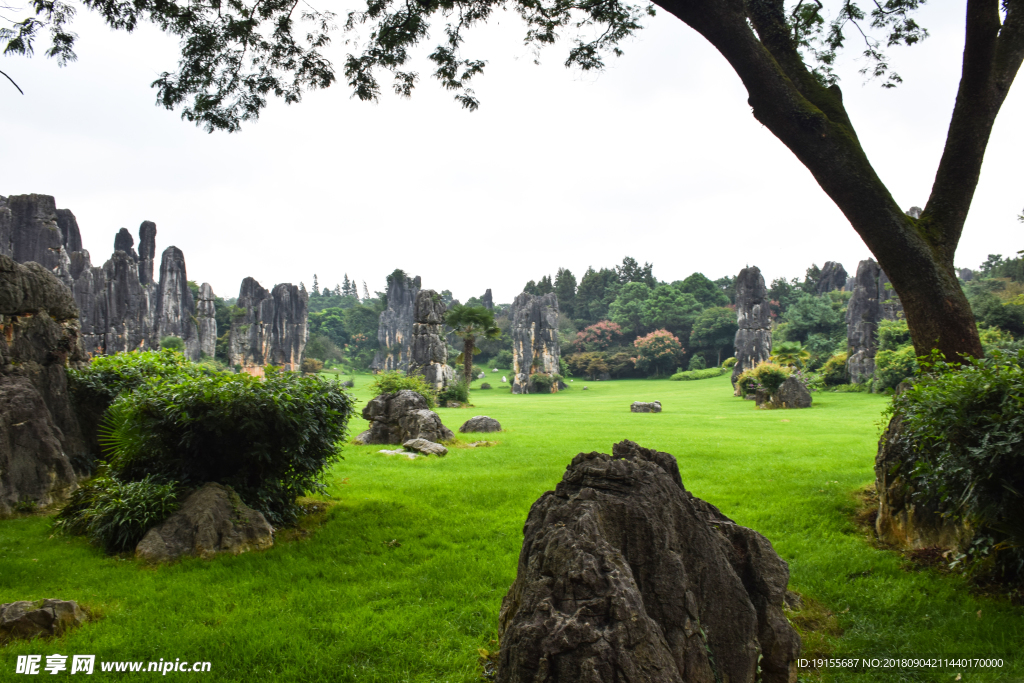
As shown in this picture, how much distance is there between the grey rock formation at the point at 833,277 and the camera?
6316 cm

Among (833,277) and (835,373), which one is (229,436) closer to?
(835,373)

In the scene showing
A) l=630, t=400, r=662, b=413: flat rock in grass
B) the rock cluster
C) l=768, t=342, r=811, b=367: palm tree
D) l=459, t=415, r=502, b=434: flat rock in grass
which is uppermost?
the rock cluster

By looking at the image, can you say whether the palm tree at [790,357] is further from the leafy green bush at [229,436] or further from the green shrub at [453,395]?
the leafy green bush at [229,436]

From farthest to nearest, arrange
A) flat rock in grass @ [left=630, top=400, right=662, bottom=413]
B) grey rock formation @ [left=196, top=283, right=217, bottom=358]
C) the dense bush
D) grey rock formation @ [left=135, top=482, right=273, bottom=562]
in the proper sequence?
grey rock formation @ [left=196, top=283, right=217, bottom=358], flat rock in grass @ [left=630, top=400, right=662, bottom=413], grey rock formation @ [left=135, top=482, right=273, bottom=562], the dense bush

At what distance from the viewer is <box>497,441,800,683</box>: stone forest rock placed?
2.47 m

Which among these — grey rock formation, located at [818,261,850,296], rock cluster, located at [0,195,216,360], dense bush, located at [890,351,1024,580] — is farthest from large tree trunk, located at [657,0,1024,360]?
grey rock formation, located at [818,261,850,296]

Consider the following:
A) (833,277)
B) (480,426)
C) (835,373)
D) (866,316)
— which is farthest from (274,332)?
(833,277)

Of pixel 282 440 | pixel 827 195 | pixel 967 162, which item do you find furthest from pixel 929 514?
pixel 282 440

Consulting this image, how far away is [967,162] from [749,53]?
9.13 ft

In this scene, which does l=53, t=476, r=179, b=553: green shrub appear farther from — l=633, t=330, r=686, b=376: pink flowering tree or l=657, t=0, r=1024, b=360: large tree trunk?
l=633, t=330, r=686, b=376: pink flowering tree

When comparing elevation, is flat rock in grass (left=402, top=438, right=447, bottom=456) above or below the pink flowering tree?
below

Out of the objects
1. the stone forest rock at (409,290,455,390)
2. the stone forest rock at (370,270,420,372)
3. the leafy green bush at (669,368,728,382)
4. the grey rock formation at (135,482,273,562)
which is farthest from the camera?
the stone forest rock at (370,270,420,372)

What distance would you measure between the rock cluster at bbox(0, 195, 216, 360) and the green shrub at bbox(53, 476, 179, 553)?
21488 millimetres

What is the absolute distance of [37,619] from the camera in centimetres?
390
